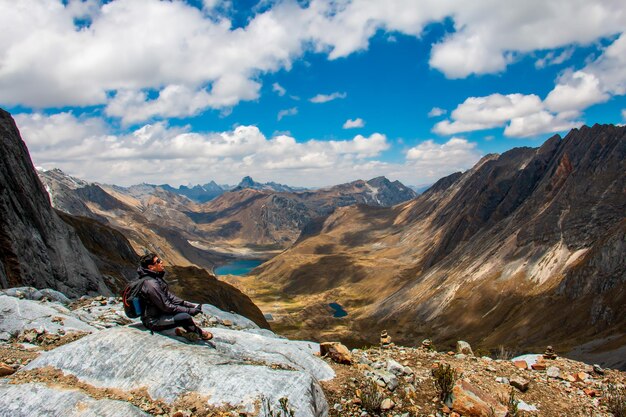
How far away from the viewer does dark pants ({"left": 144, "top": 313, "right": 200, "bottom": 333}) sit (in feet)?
40.0

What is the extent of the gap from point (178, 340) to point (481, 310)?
4403 inches

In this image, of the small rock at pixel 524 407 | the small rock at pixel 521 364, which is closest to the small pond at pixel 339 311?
the small rock at pixel 521 364

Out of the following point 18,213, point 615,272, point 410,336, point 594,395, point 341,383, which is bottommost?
point 410,336

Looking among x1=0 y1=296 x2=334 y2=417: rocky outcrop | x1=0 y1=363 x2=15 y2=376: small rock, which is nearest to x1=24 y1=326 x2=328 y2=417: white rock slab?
x1=0 y1=296 x2=334 y2=417: rocky outcrop

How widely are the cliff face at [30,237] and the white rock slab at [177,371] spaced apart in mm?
26322

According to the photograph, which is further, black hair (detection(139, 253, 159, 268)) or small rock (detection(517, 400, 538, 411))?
small rock (detection(517, 400, 538, 411))

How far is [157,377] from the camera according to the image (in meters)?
10.4

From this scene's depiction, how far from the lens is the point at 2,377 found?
10750mm

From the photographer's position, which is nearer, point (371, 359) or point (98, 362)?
point (98, 362)

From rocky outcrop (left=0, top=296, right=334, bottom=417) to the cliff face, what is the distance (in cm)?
2638

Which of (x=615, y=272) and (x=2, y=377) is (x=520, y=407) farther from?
(x=615, y=272)

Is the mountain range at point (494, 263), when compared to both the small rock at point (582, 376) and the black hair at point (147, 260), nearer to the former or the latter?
the black hair at point (147, 260)

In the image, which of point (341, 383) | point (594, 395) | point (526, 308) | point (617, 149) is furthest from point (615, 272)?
point (341, 383)

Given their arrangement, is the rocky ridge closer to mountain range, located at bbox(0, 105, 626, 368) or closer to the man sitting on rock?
the man sitting on rock
